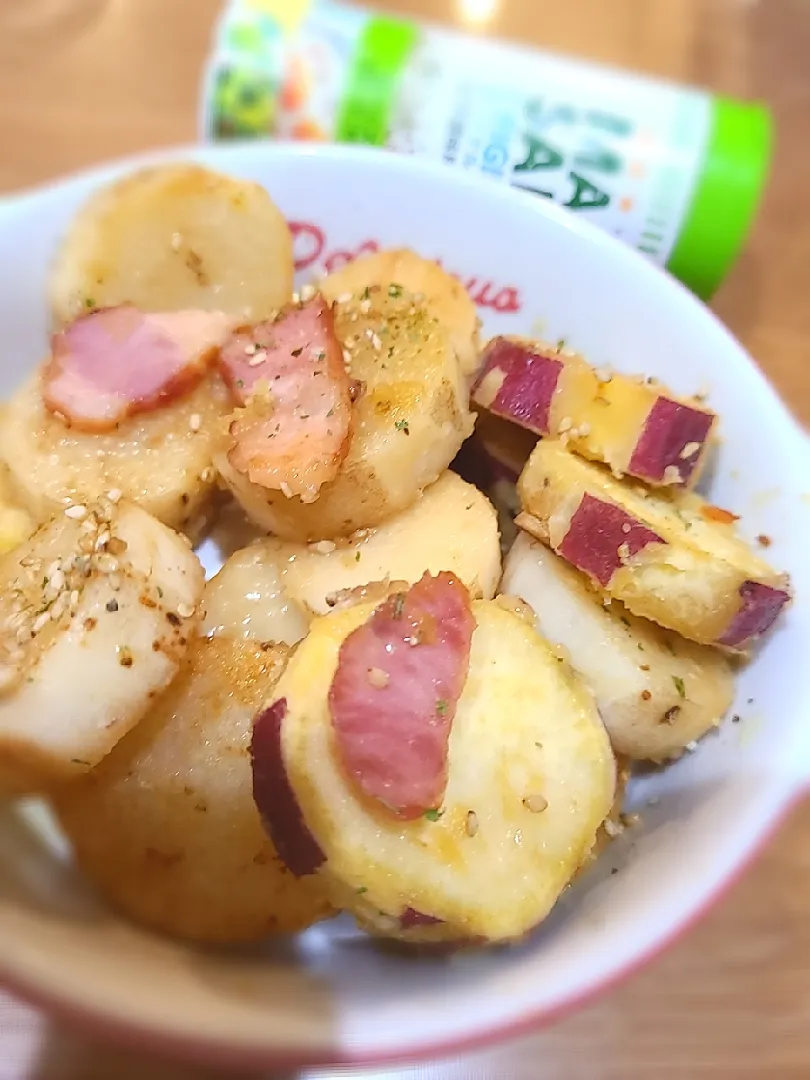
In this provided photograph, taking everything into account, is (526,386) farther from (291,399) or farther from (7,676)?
(7,676)

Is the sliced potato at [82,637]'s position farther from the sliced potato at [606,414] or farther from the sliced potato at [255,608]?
the sliced potato at [606,414]

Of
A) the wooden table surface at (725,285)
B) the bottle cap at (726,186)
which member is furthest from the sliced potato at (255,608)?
the bottle cap at (726,186)

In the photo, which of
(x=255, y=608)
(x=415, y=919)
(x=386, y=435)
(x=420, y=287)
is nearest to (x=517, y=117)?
(x=420, y=287)

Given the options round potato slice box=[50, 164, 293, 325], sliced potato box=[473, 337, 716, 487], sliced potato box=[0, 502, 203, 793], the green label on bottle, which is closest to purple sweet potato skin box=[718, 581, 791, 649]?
sliced potato box=[473, 337, 716, 487]

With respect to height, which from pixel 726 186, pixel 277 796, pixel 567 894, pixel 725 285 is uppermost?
pixel 726 186

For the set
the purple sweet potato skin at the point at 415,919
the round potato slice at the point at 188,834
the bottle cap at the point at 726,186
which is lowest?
the round potato slice at the point at 188,834

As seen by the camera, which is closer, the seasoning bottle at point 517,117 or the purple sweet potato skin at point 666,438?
the purple sweet potato skin at point 666,438

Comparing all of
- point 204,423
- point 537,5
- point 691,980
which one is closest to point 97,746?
point 204,423
